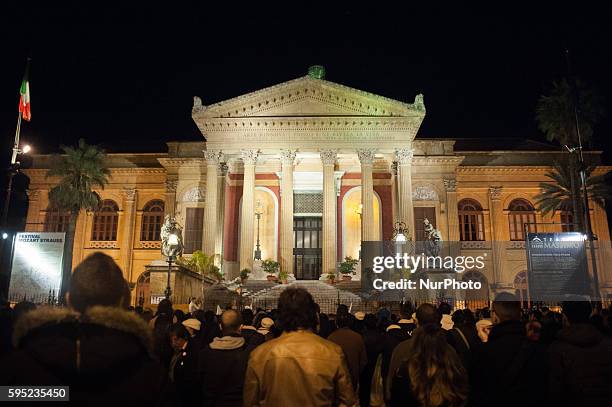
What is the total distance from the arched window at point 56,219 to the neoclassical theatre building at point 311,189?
9 cm

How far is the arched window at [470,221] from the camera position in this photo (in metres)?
38.1

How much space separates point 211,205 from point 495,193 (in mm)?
21430

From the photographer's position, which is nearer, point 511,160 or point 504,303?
point 504,303

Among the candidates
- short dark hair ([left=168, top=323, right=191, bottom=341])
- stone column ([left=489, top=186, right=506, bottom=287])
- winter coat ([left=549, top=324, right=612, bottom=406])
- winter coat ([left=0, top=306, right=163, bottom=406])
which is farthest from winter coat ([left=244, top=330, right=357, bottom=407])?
stone column ([left=489, top=186, right=506, bottom=287])

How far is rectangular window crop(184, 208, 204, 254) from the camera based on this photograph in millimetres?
35781

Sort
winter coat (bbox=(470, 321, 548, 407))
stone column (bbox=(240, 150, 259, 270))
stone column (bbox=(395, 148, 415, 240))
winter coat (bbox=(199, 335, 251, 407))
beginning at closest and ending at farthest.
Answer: winter coat (bbox=(470, 321, 548, 407))
winter coat (bbox=(199, 335, 251, 407))
stone column (bbox=(240, 150, 259, 270))
stone column (bbox=(395, 148, 415, 240))

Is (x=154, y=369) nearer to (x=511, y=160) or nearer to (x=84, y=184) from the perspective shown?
(x=84, y=184)

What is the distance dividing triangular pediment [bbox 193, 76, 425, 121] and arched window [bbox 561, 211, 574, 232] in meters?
15.2

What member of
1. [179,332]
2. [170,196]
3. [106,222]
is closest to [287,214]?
[170,196]

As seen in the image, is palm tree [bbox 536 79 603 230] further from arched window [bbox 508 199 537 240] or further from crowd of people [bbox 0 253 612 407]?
crowd of people [bbox 0 253 612 407]

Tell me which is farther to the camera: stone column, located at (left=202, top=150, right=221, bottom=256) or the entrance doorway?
the entrance doorway

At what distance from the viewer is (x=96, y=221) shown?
40.1 meters

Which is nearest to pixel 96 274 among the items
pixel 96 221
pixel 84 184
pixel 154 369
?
pixel 154 369

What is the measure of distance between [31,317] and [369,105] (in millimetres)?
31408
